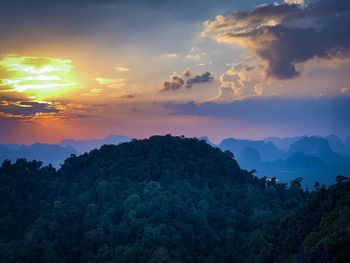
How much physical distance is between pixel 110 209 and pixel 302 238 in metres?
26.8

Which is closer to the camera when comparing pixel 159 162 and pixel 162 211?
pixel 162 211

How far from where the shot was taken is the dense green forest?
1529 inches

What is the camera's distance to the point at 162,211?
48.1 metres

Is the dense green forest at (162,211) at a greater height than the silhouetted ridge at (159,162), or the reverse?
the silhouetted ridge at (159,162)

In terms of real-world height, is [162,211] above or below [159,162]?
below

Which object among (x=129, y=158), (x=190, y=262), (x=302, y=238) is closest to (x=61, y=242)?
(x=190, y=262)

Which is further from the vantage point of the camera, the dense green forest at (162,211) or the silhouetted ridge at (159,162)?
the silhouetted ridge at (159,162)

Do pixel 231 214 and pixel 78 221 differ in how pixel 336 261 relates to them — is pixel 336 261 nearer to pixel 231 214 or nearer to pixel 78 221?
pixel 231 214

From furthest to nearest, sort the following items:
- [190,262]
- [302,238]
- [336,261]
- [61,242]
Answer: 1. [61,242]
2. [190,262]
3. [302,238]
4. [336,261]

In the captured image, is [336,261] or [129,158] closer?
[336,261]

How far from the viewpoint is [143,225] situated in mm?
44969

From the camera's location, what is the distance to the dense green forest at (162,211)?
127ft

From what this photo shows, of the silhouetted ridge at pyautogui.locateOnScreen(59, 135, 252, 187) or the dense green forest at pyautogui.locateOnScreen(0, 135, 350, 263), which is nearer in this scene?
the dense green forest at pyautogui.locateOnScreen(0, 135, 350, 263)

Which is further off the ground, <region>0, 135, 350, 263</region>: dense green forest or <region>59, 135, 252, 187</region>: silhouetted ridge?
<region>59, 135, 252, 187</region>: silhouetted ridge
